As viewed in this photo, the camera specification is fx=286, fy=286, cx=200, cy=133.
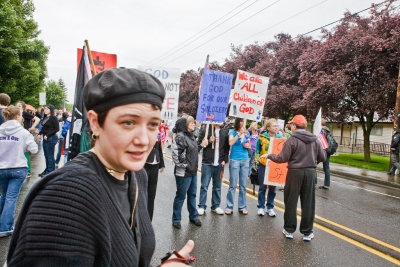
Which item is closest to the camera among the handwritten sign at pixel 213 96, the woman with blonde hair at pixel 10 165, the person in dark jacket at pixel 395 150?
the woman with blonde hair at pixel 10 165

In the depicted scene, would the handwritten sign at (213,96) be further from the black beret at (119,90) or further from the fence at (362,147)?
the fence at (362,147)

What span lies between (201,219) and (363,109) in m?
13.6

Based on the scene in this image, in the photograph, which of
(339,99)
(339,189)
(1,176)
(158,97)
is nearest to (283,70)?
(339,99)

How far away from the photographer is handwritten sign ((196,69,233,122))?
225 inches

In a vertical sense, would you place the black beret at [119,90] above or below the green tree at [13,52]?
below

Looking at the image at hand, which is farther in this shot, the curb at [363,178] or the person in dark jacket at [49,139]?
the curb at [363,178]

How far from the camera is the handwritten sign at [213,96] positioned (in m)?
5.71

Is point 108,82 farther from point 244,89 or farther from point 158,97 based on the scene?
point 244,89

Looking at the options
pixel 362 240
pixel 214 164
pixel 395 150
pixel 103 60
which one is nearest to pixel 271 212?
pixel 214 164

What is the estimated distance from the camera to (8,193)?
4.13 metres

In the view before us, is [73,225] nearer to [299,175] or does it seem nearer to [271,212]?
[299,175]

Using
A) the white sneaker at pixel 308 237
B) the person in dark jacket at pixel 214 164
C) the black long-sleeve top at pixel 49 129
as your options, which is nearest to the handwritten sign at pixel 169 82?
the person in dark jacket at pixel 214 164

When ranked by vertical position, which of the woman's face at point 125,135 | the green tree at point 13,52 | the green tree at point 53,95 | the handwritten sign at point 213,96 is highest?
the green tree at point 53,95

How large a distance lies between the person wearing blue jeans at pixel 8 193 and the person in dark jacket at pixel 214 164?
10.4 feet
